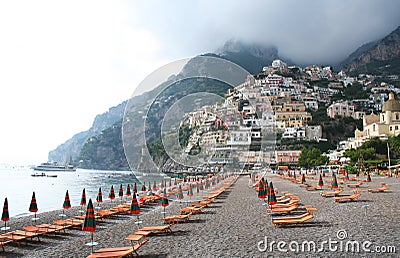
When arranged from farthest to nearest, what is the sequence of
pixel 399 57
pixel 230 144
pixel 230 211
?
pixel 399 57 < pixel 230 144 < pixel 230 211

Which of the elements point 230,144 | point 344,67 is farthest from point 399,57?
point 230,144

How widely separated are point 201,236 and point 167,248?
1.13 meters

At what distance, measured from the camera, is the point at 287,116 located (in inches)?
3201

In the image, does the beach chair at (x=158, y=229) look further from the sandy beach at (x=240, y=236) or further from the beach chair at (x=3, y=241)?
the beach chair at (x=3, y=241)

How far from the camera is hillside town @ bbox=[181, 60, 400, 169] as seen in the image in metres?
14.0

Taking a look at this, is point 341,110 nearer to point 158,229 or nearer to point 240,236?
point 240,236

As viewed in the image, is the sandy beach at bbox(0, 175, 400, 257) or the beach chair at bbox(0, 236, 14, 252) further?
the beach chair at bbox(0, 236, 14, 252)

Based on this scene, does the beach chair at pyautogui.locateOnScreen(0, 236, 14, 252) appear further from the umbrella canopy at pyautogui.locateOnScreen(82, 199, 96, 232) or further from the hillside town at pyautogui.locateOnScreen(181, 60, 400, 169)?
the hillside town at pyautogui.locateOnScreen(181, 60, 400, 169)

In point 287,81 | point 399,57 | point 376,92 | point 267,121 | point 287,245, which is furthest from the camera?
Result: point 399,57

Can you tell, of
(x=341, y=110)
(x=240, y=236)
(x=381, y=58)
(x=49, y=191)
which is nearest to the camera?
(x=240, y=236)

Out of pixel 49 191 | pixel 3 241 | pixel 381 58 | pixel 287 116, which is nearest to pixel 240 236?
pixel 3 241

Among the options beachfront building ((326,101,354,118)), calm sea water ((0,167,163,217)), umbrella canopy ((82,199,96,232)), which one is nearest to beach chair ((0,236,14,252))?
umbrella canopy ((82,199,96,232))

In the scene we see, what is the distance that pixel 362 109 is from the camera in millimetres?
87125

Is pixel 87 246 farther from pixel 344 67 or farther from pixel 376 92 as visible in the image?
pixel 344 67
